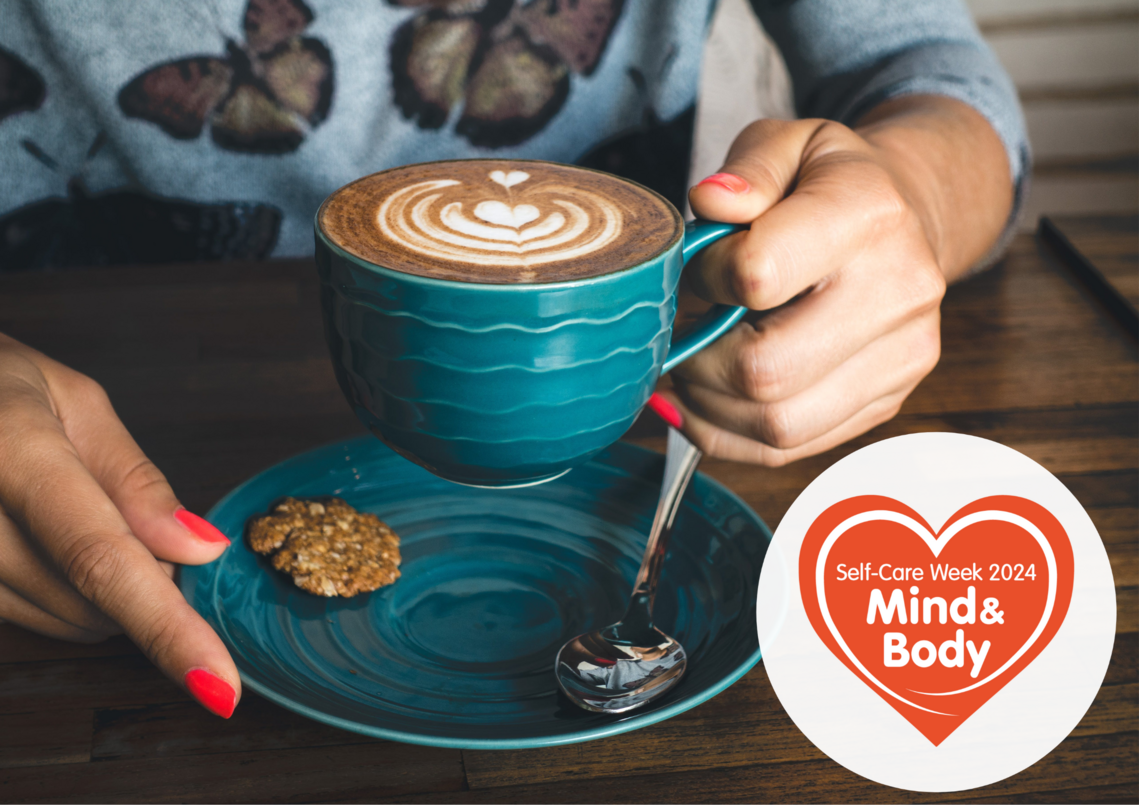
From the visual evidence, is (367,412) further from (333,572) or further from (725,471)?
(725,471)

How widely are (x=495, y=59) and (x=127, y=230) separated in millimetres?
573

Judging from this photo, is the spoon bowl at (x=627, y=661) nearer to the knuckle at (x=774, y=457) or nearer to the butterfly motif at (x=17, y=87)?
the knuckle at (x=774, y=457)

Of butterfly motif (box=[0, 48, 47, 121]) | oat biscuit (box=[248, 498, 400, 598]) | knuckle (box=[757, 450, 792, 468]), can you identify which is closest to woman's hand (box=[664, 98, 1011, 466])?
knuckle (box=[757, 450, 792, 468])

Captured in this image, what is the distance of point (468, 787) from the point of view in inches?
18.2

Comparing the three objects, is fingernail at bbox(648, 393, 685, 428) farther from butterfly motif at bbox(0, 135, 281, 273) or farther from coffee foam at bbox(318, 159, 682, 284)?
butterfly motif at bbox(0, 135, 281, 273)

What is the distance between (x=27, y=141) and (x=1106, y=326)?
1325 millimetres

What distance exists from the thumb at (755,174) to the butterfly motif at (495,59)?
0.53 m

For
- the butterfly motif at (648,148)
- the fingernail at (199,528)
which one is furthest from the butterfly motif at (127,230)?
the fingernail at (199,528)

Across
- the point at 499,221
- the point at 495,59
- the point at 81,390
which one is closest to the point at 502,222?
the point at 499,221

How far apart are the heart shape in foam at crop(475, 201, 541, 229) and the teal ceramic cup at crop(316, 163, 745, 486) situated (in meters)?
0.10

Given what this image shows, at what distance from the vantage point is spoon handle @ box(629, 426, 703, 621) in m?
0.57

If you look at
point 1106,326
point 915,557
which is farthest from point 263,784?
point 1106,326

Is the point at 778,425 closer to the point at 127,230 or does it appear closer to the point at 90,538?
the point at 90,538

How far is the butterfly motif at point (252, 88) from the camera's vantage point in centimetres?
110
